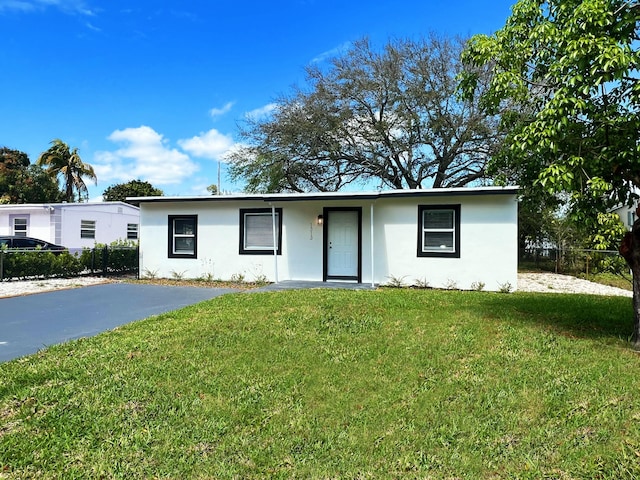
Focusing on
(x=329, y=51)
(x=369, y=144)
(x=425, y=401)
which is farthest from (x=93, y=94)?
(x=425, y=401)

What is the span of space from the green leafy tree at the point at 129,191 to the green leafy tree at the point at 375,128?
72.0 ft

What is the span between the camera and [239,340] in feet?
16.6

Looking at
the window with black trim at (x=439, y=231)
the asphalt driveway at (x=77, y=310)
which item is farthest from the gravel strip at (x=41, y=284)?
the window with black trim at (x=439, y=231)

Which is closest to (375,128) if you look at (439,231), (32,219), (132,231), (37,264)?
(439,231)

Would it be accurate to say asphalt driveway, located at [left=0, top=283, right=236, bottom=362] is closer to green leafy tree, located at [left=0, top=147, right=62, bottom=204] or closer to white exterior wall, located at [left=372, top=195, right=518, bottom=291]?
white exterior wall, located at [left=372, top=195, right=518, bottom=291]

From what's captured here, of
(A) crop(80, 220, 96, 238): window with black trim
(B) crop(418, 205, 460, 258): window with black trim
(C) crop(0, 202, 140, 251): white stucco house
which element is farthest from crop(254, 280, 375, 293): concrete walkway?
(A) crop(80, 220, 96, 238): window with black trim

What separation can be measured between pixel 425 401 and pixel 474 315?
3288mm

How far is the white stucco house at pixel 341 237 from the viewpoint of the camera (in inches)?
400

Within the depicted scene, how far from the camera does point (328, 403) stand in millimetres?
3486

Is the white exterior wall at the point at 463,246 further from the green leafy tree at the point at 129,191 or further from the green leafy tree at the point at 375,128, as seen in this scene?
the green leafy tree at the point at 129,191

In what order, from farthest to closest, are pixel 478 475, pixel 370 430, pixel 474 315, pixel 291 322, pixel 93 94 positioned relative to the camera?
pixel 93 94, pixel 474 315, pixel 291 322, pixel 370 430, pixel 478 475

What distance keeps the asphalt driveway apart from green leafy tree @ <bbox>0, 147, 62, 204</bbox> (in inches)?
964

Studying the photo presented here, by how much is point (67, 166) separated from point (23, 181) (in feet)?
13.6

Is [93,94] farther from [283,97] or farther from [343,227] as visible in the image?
[343,227]
